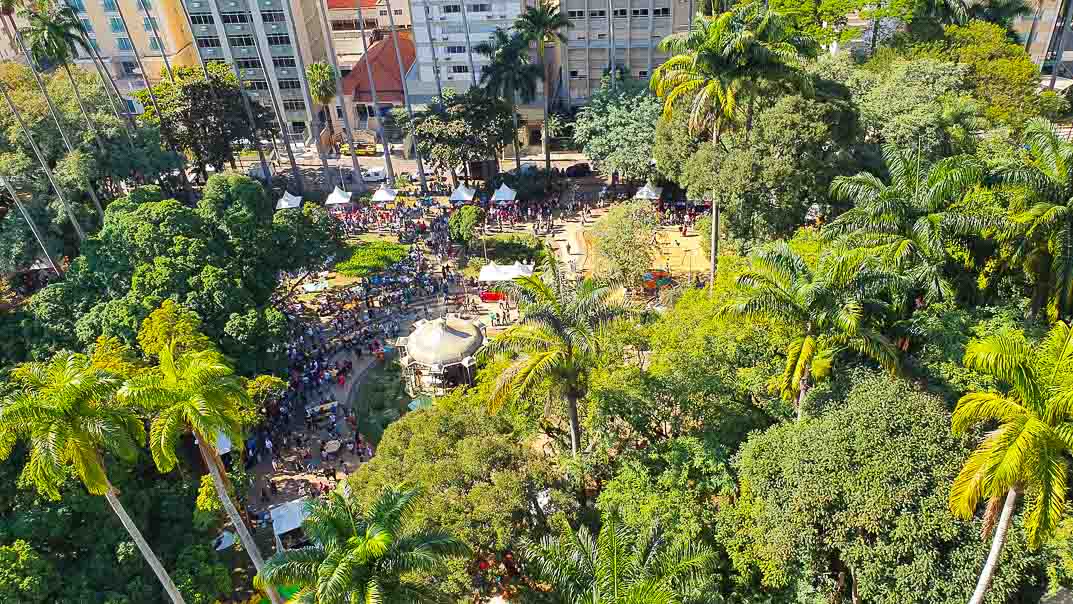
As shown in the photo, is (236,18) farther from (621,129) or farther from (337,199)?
(621,129)

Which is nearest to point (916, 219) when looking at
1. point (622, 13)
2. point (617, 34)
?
point (622, 13)

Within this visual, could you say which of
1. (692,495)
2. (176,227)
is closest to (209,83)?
(176,227)

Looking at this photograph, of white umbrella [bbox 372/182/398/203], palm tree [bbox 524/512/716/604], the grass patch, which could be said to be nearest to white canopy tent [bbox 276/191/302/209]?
white umbrella [bbox 372/182/398/203]

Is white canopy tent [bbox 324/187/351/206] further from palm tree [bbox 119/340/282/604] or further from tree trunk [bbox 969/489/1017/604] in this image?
tree trunk [bbox 969/489/1017/604]

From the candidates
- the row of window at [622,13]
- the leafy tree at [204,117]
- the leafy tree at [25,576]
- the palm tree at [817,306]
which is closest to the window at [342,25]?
the leafy tree at [204,117]

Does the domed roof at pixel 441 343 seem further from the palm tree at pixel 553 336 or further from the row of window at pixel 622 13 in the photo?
the row of window at pixel 622 13

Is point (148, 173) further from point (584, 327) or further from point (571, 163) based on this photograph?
point (584, 327)
